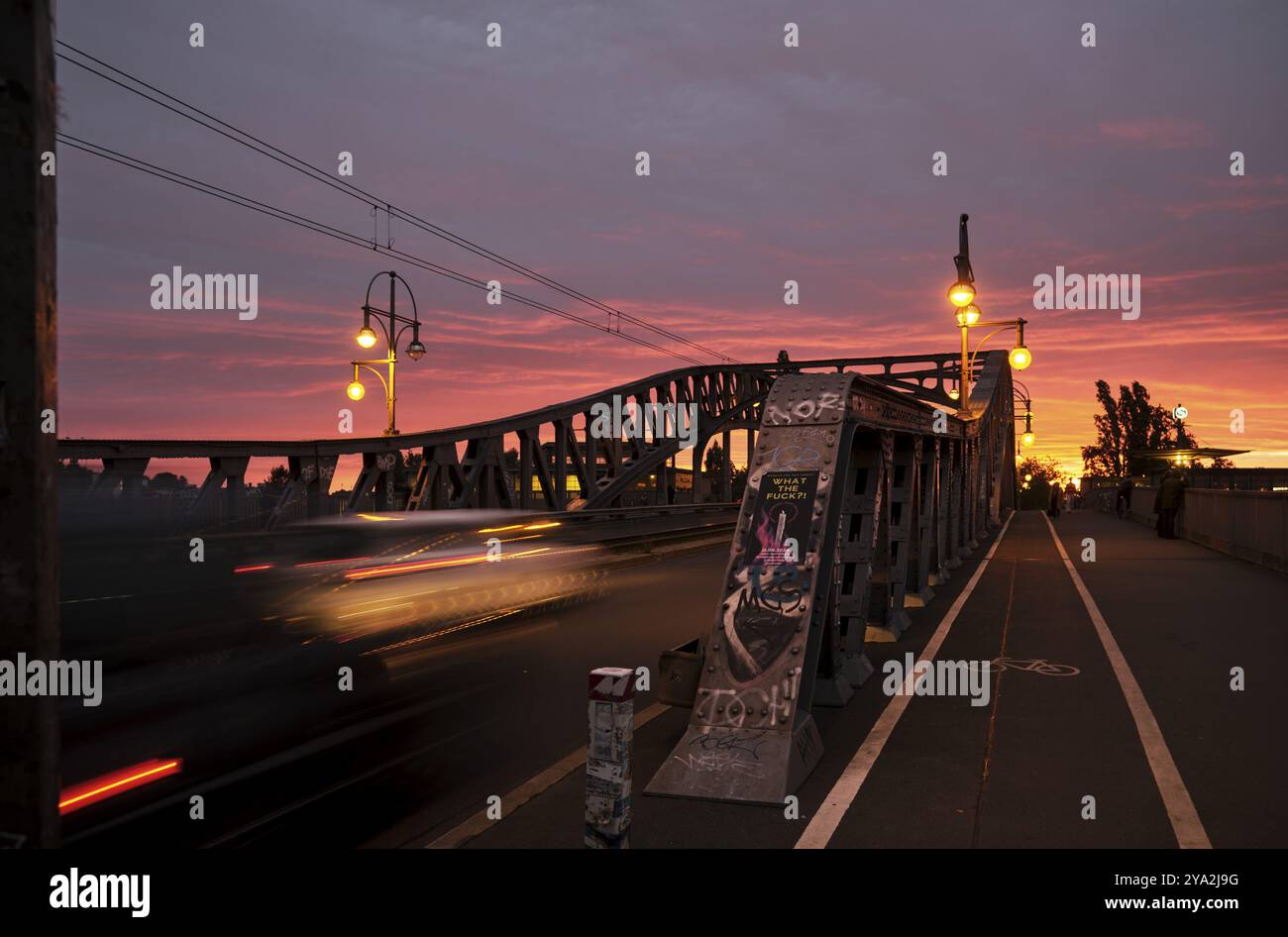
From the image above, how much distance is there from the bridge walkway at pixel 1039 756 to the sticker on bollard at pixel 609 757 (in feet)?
1.75

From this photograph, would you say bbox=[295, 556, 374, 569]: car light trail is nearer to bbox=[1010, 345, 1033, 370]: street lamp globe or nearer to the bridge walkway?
the bridge walkway

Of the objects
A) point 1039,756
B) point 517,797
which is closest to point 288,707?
point 517,797

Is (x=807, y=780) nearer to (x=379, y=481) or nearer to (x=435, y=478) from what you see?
(x=379, y=481)

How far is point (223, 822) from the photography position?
17.7 feet

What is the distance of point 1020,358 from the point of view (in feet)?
86.2

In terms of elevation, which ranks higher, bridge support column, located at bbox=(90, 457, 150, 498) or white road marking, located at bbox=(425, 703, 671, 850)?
bridge support column, located at bbox=(90, 457, 150, 498)

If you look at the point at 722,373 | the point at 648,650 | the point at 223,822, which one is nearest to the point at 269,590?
the point at 648,650

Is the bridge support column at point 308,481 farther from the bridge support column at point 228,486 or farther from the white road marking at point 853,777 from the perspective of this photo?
the white road marking at point 853,777

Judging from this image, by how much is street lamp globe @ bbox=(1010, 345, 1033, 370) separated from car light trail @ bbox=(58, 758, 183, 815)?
81.6 feet

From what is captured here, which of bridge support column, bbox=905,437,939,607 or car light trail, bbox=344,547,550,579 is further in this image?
bridge support column, bbox=905,437,939,607

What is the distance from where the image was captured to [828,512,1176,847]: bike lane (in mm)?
5039

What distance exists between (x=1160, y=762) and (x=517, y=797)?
4377 millimetres

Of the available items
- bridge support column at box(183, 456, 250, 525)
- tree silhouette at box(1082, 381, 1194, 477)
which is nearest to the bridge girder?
bridge support column at box(183, 456, 250, 525)
